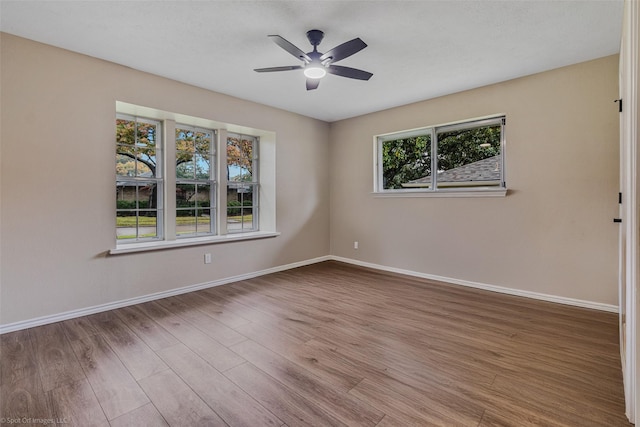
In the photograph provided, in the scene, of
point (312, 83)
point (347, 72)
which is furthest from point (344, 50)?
point (312, 83)

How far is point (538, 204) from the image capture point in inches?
132

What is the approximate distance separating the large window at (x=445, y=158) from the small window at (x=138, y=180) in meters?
3.33

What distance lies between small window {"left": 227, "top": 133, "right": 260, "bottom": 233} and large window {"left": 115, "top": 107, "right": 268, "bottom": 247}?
15 mm

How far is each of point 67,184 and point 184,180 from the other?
1259mm

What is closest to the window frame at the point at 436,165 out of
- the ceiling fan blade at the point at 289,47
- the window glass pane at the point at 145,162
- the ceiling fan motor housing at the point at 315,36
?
the ceiling fan motor housing at the point at 315,36

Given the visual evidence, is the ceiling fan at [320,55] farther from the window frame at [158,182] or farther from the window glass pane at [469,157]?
the window frame at [158,182]

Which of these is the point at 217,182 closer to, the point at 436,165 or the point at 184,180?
the point at 184,180

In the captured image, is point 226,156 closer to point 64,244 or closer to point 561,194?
point 64,244

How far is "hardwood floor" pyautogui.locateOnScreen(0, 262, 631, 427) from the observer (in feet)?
5.28

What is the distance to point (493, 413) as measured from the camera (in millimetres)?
1603

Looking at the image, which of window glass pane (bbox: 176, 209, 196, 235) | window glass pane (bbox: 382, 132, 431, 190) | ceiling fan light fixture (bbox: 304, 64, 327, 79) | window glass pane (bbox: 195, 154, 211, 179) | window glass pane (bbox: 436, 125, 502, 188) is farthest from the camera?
window glass pane (bbox: 382, 132, 431, 190)

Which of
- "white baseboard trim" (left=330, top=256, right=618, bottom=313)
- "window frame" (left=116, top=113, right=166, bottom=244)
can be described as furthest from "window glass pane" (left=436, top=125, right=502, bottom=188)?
"window frame" (left=116, top=113, right=166, bottom=244)

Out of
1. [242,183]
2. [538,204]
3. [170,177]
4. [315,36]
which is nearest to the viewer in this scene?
[315,36]

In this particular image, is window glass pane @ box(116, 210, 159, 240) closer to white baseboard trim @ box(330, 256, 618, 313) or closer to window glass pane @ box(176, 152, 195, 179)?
window glass pane @ box(176, 152, 195, 179)
